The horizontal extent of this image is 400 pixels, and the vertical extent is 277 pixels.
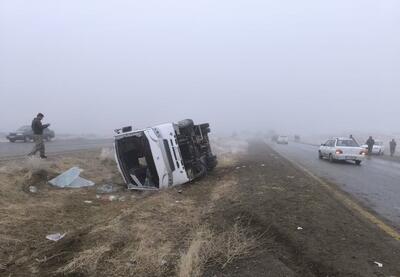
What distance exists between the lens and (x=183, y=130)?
14.3 m

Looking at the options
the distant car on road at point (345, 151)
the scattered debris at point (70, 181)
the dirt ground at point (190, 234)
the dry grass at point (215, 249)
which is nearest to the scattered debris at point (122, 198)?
the dirt ground at point (190, 234)

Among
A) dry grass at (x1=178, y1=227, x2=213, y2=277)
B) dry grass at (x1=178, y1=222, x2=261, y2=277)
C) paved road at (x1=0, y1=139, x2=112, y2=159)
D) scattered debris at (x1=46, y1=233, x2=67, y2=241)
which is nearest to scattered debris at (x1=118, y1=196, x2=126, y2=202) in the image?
scattered debris at (x1=46, y1=233, x2=67, y2=241)

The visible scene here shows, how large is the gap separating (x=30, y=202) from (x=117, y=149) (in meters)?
3.53

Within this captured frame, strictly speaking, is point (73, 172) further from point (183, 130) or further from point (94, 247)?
point (94, 247)

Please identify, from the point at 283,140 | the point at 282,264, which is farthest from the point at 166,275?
the point at 283,140

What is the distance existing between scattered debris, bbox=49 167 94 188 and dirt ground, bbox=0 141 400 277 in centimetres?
71

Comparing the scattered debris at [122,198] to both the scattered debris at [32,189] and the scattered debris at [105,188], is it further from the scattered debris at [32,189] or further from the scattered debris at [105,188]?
the scattered debris at [32,189]

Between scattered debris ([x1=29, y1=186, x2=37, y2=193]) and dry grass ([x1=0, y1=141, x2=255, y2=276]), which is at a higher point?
dry grass ([x1=0, y1=141, x2=255, y2=276])

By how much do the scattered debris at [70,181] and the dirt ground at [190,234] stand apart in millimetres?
706

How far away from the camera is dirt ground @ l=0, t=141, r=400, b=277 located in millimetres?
5023

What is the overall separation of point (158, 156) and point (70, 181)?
2.94 metres

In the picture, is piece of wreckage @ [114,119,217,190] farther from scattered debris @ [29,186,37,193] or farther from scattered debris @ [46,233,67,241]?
scattered debris @ [46,233,67,241]

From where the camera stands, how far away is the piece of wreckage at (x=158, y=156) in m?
12.2

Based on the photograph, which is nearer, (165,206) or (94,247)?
(94,247)
